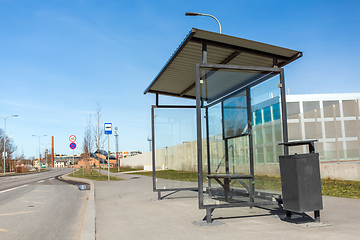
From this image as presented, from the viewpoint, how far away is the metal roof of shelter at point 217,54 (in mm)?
6309

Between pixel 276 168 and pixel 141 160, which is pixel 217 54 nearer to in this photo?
pixel 276 168

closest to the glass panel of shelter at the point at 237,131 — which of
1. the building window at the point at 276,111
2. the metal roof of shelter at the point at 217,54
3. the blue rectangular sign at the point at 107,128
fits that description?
the building window at the point at 276,111

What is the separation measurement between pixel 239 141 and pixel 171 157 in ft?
9.05

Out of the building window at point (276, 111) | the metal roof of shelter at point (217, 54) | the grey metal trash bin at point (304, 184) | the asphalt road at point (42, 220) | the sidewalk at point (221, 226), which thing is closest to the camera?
the sidewalk at point (221, 226)

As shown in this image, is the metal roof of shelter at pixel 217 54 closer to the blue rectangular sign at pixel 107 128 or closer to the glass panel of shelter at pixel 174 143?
the glass panel of shelter at pixel 174 143

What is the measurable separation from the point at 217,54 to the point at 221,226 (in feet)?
13.4

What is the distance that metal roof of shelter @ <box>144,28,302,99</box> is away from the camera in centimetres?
631

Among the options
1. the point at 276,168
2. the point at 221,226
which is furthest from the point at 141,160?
the point at 221,226

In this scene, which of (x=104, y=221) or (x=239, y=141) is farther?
(x=239, y=141)

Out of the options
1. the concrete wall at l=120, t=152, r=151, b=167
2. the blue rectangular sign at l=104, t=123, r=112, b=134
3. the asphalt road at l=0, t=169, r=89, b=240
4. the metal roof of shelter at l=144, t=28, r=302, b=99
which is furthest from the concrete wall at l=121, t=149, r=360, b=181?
the concrete wall at l=120, t=152, r=151, b=167

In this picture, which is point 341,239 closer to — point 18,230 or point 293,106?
point 18,230

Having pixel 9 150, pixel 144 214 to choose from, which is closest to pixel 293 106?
pixel 144 214

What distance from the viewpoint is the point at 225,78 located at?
23.6ft

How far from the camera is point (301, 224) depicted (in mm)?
5191
